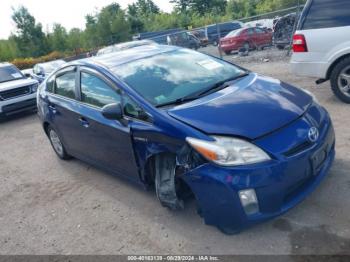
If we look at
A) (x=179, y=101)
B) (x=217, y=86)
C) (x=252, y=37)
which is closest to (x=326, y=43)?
(x=217, y=86)

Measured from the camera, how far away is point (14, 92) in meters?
10.7

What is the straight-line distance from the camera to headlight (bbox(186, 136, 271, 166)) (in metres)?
2.96

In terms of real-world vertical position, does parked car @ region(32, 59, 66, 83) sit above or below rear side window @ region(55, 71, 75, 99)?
below

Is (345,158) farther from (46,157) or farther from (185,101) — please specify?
(46,157)

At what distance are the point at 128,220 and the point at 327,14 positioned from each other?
4505 mm

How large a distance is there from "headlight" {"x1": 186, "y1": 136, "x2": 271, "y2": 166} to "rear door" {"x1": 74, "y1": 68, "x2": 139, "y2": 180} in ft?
3.51

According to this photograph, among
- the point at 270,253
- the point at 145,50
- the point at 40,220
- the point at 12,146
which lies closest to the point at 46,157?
the point at 12,146

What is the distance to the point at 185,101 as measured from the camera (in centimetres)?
365

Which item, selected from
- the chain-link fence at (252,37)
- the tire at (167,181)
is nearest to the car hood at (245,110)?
the tire at (167,181)

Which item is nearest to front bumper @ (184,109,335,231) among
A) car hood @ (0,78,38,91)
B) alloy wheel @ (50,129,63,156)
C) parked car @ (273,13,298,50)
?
alloy wheel @ (50,129,63,156)

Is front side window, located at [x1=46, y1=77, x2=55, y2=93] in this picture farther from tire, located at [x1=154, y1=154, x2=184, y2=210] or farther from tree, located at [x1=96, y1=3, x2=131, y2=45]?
tree, located at [x1=96, y1=3, x2=131, y2=45]

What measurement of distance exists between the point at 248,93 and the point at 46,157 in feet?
14.1

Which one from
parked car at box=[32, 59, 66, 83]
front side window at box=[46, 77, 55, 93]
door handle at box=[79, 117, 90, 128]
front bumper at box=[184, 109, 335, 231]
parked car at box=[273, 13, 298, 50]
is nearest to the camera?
front bumper at box=[184, 109, 335, 231]

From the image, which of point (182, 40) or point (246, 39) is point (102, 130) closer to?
point (246, 39)
